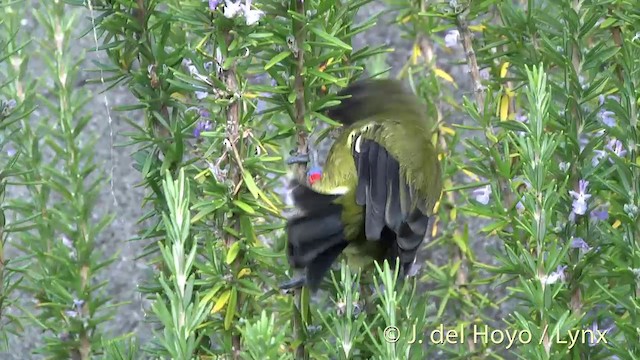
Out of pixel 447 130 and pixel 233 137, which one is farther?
pixel 447 130

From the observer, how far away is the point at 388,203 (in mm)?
1113

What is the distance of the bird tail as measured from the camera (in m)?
1.01

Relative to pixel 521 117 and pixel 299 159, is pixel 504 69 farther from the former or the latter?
pixel 299 159

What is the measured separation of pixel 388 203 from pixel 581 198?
0.71 feet

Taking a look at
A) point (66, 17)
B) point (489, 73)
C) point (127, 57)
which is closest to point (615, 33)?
point (489, 73)

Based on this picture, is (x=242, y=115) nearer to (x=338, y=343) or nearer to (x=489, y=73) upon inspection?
(x=338, y=343)

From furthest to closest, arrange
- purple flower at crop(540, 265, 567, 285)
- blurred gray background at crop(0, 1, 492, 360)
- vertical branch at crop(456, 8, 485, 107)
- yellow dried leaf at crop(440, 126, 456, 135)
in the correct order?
A: blurred gray background at crop(0, 1, 492, 360)
yellow dried leaf at crop(440, 126, 456, 135)
vertical branch at crop(456, 8, 485, 107)
purple flower at crop(540, 265, 567, 285)

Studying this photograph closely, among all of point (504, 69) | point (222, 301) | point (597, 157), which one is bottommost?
point (222, 301)

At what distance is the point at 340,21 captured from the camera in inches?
43.2

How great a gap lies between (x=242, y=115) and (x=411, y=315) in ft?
0.85

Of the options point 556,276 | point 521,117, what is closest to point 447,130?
point 521,117

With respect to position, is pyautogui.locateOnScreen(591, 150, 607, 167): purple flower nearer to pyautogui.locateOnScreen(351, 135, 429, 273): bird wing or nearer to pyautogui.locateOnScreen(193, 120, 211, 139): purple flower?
pyautogui.locateOnScreen(351, 135, 429, 273): bird wing

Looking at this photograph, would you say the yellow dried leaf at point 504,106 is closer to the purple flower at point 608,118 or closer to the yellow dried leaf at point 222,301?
the purple flower at point 608,118

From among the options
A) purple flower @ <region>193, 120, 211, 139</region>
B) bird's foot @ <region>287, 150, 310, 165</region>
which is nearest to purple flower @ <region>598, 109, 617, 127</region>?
bird's foot @ <region>287, 150, 310, 165</region>
